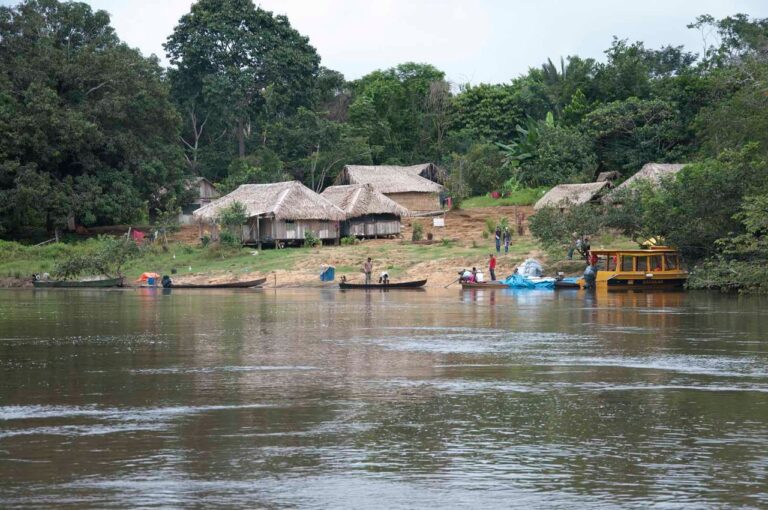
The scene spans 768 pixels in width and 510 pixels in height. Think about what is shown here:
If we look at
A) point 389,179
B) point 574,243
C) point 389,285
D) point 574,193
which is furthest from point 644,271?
point 389,179

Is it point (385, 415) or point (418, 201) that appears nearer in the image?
point (385, 415)

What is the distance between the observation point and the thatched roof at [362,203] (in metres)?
53.7

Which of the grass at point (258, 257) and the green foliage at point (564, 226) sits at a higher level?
the green foliage at point (564, 226)

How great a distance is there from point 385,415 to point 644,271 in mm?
27632

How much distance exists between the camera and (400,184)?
211ft

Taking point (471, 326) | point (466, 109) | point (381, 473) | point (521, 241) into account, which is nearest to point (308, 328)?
point (471, 326)

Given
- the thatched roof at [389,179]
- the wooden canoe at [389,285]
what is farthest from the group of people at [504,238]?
the thatched roof at [389,179]

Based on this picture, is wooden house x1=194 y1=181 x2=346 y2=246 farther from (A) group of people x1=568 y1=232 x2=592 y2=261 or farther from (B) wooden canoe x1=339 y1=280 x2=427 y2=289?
(A) group of people x1=568 y1=232 x2=592 y2=261

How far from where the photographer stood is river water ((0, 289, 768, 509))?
917cm

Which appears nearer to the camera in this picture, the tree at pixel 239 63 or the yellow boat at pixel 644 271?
the yellow boat at pixel 644 271

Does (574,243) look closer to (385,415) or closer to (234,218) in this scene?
(234,218)

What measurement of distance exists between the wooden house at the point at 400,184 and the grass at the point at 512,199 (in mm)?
3142

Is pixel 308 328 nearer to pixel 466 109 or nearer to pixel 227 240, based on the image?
pixel 227 240

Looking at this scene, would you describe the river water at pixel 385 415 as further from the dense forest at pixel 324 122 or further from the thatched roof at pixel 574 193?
the thatched roof at pixel 574 193
